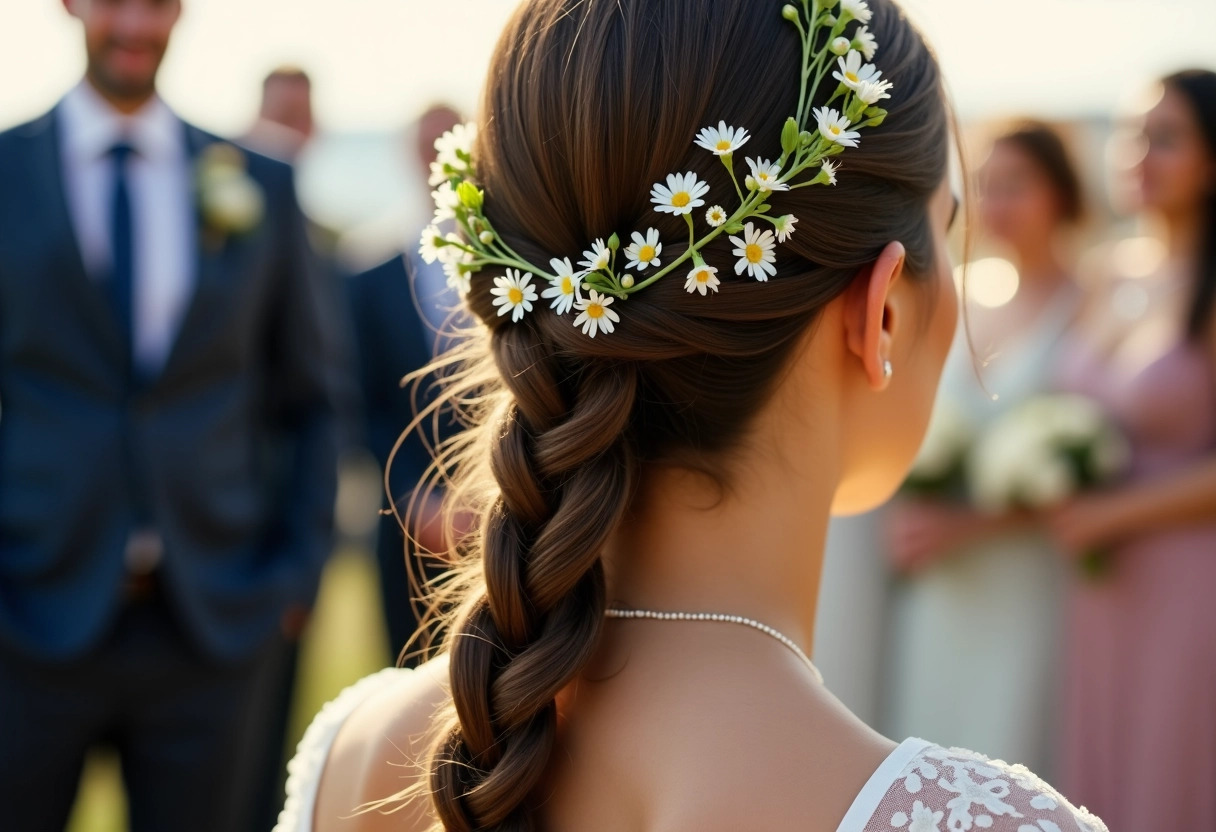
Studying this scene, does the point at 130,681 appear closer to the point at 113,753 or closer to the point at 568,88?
the point at 113,753

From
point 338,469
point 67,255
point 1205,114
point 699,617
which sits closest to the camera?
point 699,617

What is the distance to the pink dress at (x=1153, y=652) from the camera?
4207 mm

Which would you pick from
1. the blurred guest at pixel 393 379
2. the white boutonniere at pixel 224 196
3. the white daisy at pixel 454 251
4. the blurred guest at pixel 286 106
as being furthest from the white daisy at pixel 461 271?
the blurred guest at pixel 286 106

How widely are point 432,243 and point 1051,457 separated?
3.33 meters

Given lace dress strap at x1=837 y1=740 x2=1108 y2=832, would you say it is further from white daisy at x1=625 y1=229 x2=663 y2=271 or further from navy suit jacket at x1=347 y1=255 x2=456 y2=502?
navy suit jacket at x1=347 y1=255 x2=456 y2=502

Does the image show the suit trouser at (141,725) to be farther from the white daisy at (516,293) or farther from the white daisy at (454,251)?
the white daisy at (516,293)

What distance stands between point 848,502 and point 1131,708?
3112mm

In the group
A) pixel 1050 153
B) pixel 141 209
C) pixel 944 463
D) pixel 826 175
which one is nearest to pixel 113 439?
pixel 141 209

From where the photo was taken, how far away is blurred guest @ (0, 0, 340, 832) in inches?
126

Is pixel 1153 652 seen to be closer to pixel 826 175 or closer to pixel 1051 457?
pixel 1051 457

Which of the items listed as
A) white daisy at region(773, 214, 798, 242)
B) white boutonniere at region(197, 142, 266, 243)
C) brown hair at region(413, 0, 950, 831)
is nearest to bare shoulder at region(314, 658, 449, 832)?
brown hair at region(413, 0, 950, 831)

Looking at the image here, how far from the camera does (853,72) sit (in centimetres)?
145

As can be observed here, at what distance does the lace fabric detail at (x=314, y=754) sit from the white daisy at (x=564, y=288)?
0.56 m

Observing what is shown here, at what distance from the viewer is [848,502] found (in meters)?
1.83
